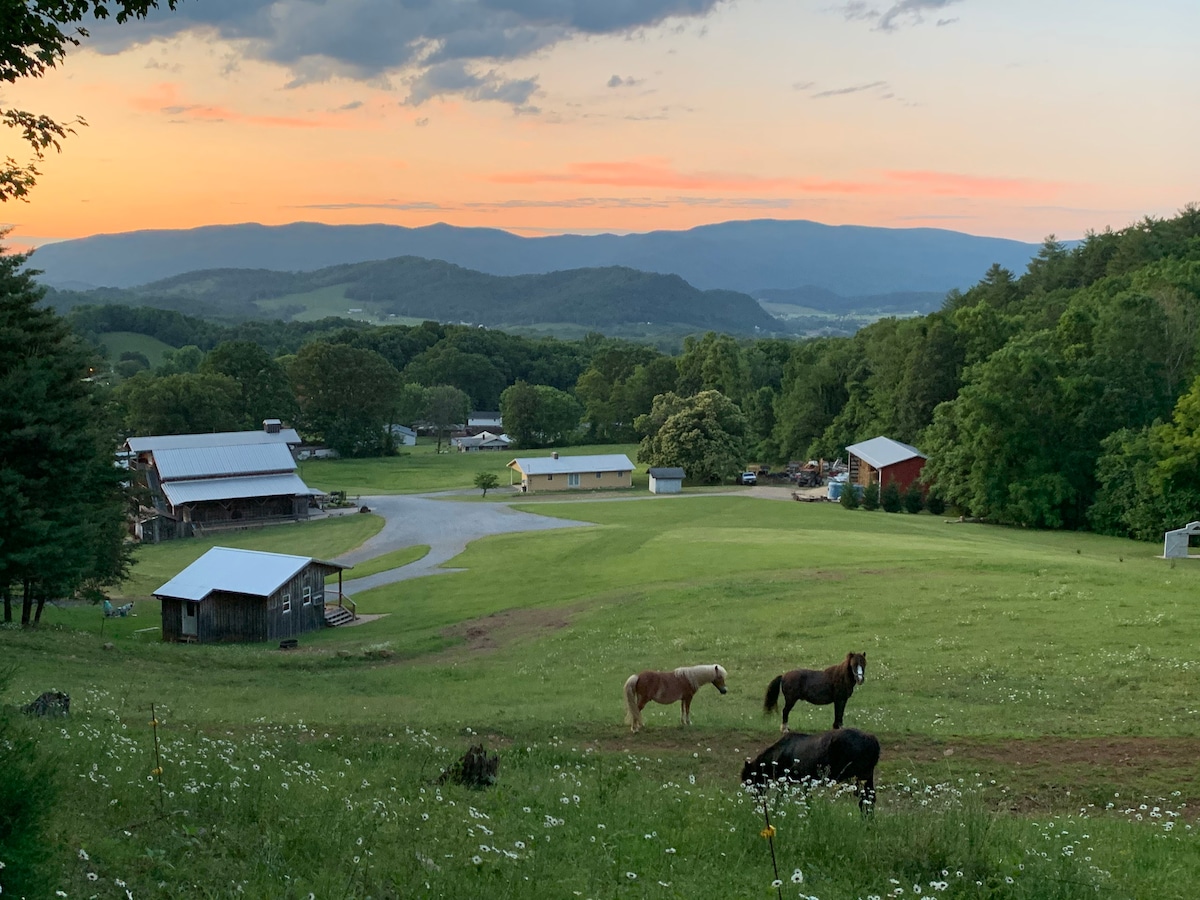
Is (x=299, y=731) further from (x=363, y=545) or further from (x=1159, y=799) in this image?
(x=363, y=545)

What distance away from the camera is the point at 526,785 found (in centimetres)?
1178

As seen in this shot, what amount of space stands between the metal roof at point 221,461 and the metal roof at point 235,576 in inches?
1461

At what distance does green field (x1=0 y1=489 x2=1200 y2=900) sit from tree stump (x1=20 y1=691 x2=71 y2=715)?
1.82ft

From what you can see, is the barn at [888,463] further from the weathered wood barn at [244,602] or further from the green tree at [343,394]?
the green tree at [343,394]

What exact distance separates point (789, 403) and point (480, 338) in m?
80.3

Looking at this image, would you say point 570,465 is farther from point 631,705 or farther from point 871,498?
point 631,705

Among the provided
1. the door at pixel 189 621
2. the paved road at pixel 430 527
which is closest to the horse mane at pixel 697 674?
the door at pixel 189 621

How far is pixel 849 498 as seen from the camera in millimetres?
73312

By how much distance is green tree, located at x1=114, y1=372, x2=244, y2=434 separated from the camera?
93.1 meters

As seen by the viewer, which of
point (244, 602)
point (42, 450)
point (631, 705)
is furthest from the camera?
point (244, 602)

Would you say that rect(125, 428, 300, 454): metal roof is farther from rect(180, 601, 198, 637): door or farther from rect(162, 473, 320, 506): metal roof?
rect(180, 601, 198, 637): door

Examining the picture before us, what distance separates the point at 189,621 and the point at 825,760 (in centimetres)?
3250

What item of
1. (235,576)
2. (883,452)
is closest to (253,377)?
(883,452)

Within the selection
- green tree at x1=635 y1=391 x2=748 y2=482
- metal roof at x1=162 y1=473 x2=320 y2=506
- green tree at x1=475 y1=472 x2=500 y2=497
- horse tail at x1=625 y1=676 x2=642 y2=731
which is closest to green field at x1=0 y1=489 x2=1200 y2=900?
horse tail at x1=625 y1=676 x2=642 y2=731
